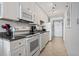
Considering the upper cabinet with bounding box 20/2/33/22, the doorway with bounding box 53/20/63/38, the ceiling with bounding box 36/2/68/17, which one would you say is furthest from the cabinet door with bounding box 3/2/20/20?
the doorway with bounding box 53/20/63/38

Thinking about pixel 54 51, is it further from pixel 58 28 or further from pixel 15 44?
pixel 58 28

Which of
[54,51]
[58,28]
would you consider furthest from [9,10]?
[58,28]

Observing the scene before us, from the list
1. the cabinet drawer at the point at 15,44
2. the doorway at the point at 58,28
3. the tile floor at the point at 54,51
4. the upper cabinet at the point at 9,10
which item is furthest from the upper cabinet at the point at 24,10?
the doorway at the point at 58,28

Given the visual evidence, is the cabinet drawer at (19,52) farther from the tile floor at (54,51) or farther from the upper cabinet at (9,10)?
the tile floor at (54,51)

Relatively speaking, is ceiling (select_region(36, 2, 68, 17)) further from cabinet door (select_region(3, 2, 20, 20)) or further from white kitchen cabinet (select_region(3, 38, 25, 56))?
white kitchen cabinet (select_region(3, 38, 25, 56))

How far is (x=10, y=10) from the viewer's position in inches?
88.0

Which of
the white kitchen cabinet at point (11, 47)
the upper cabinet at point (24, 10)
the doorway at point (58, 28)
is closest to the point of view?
the white kitchen cabinet at point (11, 47)

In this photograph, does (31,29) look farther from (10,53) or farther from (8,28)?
(10,53)

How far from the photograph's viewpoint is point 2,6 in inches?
75.8

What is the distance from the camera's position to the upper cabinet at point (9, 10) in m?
1.94

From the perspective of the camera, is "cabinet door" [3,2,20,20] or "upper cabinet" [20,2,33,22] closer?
"cabinet door" [3,2,20,20]

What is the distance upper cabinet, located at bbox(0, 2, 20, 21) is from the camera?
1.94 meters

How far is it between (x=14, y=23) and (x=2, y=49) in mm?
1275

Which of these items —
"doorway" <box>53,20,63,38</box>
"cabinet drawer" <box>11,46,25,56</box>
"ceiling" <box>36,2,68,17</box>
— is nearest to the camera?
"cabinet drawer" <box>11,46,25,56</box>
